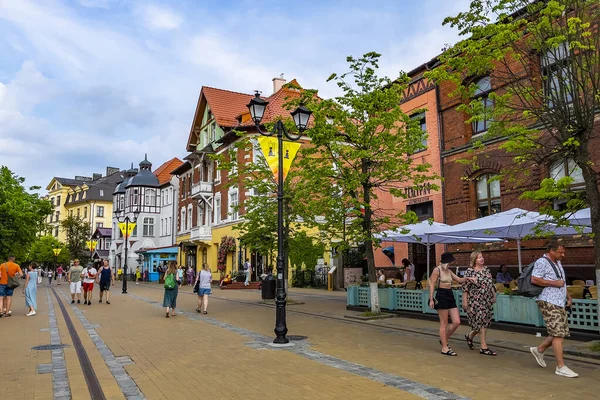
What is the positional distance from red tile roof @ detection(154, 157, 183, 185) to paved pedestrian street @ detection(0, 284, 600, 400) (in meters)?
49.4

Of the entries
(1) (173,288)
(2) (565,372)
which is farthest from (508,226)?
(1) (173,288)

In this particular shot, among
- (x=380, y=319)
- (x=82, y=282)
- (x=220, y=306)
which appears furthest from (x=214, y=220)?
Answer: (x=380, y=319)

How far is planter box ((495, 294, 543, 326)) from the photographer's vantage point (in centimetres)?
1026

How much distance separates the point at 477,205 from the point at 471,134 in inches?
114

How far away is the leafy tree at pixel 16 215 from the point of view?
35781 mm

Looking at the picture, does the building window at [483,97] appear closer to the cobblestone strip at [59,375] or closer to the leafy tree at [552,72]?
the leafy tree at [552,72]

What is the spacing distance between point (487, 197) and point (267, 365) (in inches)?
571

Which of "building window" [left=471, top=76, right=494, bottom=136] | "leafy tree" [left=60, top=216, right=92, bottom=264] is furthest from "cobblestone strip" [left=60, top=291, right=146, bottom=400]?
"leafy tree" [left=60, top=216, right=92, bottom=264]

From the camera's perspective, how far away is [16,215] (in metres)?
35.8

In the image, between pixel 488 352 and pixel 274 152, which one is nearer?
pixel 488 352

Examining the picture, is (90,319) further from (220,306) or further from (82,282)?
(82,282)

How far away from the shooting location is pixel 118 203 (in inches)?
2525

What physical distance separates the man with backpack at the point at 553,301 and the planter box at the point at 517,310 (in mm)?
3335

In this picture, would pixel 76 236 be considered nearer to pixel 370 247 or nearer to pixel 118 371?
pixel 370 247
